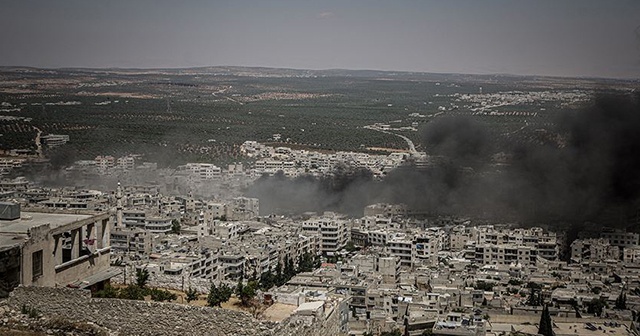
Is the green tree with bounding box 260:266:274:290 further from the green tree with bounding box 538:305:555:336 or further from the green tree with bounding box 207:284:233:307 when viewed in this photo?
the green tree with bounding box 207:284:233:307

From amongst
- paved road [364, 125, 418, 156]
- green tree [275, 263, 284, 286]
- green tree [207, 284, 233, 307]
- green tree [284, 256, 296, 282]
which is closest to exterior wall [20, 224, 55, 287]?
green tree [207, 284, 233, 307]

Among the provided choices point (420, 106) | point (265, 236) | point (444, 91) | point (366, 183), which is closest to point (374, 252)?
point (265, 236)

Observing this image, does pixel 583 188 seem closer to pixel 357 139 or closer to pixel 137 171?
pixel 137 171

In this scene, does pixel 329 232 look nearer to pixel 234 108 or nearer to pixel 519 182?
pixel 519 182

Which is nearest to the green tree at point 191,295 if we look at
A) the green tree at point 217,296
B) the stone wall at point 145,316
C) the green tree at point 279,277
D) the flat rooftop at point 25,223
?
the green tree at point 217,296

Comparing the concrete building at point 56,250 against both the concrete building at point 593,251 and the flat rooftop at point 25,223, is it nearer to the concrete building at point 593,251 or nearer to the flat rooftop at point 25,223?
the flat rooftop at point 25,223

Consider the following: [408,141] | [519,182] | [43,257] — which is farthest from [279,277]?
[408,141]
